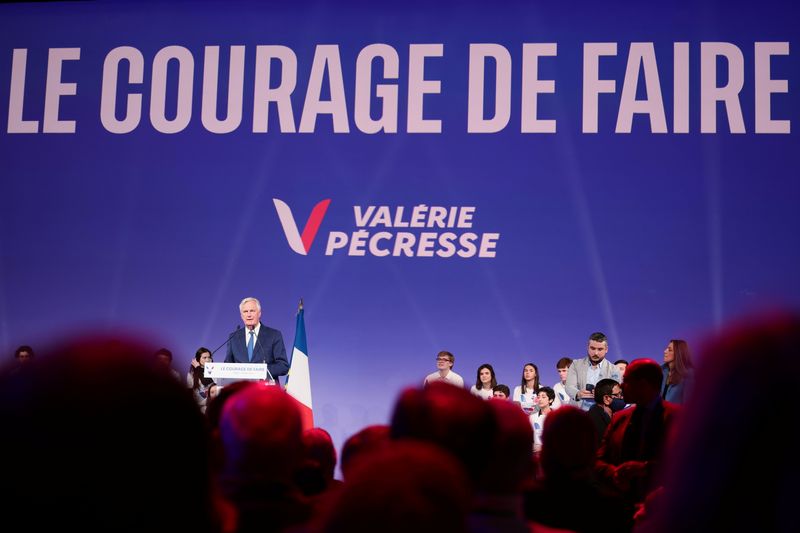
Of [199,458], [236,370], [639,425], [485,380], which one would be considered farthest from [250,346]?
[199,458]

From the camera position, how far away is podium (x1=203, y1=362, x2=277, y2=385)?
7.62m

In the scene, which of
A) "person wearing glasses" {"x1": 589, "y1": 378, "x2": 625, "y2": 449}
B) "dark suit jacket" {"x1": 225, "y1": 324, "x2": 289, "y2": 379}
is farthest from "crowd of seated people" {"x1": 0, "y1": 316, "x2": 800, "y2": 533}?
"dark suit jacket" {"x1": 225, "y1": 324, "x2": 289, "y2": 379}

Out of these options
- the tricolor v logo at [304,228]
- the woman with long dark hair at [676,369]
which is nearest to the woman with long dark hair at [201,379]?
the tricolor v logo at [304,228]

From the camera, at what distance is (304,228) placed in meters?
9.56

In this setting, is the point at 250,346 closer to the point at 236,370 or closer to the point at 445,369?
the point at 236,370

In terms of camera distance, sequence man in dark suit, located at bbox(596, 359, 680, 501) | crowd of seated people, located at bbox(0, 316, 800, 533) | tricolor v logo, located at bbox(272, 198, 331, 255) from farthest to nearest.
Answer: tricolor v logo, located at bbox(272, 198, 331, 255) < man in dark suit, located at bbox(596, 359, 680, 501) < crowd of seated people, located at bbox(0, 316, 800, 533)

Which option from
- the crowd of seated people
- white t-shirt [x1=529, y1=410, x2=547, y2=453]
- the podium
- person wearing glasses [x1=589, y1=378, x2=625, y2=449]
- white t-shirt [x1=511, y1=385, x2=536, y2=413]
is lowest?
white t-shirt [x1=529, y1=410, x2=547, y2=453]

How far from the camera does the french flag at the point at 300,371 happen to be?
27.9ft

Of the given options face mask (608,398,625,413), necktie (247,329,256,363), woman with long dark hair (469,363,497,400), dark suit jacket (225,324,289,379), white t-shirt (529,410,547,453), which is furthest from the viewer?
woman with long dark hair (469,363,497,400)

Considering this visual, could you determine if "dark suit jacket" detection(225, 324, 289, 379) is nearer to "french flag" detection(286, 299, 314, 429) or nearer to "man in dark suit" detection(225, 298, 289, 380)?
"man in dark suit" detection(225, 298, 289, 380)

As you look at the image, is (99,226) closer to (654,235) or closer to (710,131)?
(654,235)

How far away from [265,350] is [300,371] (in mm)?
459

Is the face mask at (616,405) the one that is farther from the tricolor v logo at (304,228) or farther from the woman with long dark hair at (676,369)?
the tricolor v logo at (304,228)

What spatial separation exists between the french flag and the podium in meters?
0.73
